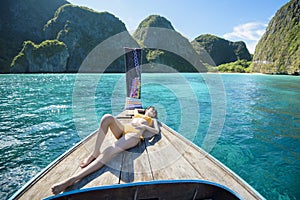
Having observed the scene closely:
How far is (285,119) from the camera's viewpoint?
10.8 m

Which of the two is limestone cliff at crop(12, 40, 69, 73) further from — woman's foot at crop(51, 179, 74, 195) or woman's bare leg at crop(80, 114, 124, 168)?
woman's foot at crop(51, 179, 74, 195)

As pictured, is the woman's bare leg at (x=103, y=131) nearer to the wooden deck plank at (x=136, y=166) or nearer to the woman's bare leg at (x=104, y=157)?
the woman's bare leg at (x=104, y=157)

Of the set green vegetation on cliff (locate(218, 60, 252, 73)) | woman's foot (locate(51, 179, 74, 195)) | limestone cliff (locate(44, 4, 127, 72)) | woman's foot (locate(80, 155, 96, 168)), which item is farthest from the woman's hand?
green vegetation on cliff (locate(218, 60, 252, 73))

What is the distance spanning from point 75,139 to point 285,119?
477 inches

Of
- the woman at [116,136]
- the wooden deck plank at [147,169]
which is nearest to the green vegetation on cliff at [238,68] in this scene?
the woman at [116,136]

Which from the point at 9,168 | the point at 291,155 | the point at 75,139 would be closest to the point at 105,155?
the point at 9,168

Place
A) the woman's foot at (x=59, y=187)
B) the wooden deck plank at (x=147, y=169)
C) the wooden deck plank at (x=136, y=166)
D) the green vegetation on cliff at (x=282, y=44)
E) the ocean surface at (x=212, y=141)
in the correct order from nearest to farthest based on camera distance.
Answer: the woman's foot at (x=59, y=187), the wooden deck plank at (x=147, y=169), the wooden deck plank at (x=136, y=166), the ocean surface at (x=212, y=141), the green vegetation on cliff at (x=282, y=44)

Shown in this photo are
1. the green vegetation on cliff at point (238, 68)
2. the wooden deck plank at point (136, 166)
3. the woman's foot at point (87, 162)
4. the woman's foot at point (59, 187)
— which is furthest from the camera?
the green vegetation on cliff at point (238, 68)

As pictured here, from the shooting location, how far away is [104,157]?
9.53 ft

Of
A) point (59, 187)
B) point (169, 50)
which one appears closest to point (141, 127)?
point (59, 187)

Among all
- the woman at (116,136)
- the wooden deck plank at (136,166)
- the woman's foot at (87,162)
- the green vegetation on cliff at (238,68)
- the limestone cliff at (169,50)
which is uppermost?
the limestone cliff at (169,50)

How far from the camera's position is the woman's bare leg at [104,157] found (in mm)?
2243

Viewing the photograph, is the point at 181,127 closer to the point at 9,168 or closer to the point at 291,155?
the point at 291,155

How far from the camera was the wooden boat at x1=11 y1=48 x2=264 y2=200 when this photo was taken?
86.9 inches
